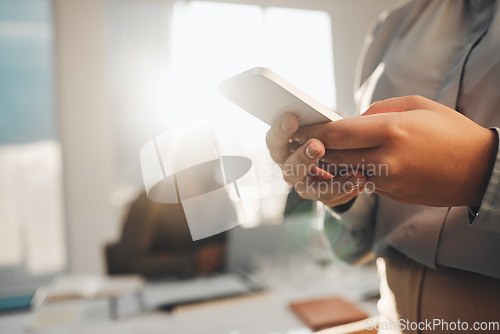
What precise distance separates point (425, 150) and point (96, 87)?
3.01 meters

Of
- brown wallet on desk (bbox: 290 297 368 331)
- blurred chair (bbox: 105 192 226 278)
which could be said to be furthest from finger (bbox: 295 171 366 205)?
blurred chair (bbox: 105 192 226 278)

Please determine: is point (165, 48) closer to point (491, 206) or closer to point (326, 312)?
point (326, 312)

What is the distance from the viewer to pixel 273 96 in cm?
32

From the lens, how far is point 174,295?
1066 millimetres

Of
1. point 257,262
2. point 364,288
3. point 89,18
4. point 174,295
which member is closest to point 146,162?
point 174,295

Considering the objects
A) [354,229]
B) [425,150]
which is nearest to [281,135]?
[425,150]

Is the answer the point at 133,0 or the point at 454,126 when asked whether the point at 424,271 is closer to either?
the point at 454,126

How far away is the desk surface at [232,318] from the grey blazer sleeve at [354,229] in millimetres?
255

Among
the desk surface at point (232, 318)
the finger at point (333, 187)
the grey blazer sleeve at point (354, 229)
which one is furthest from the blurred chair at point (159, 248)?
the finger at point (333, 187)

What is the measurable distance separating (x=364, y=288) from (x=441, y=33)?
818 millimetres

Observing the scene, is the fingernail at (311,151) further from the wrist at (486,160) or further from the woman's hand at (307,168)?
the wrist at (486,160)

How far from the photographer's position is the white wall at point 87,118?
2801 mm

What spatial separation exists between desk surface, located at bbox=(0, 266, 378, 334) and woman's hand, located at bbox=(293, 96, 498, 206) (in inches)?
21.6

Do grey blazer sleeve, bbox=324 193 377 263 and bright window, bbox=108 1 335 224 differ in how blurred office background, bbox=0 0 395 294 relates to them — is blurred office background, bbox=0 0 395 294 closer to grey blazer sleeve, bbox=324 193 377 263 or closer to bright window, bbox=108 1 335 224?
bright window, bbox=108 1 335 224
